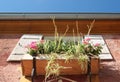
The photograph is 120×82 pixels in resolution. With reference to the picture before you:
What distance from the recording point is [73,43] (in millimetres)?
6113

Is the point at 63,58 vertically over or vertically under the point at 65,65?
over

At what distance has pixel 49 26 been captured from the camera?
8.02 m

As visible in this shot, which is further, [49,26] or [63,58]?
[49,26]

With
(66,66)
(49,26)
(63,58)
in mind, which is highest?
(49,26)

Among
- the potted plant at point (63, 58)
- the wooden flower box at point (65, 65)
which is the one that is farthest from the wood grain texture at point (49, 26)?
the wooden flower box at point (65, 65)

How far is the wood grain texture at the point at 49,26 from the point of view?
8.00 metres

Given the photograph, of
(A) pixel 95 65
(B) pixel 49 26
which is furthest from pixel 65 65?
(B) pixel 49 26

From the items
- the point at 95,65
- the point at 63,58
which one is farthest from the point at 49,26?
the point at 95,65

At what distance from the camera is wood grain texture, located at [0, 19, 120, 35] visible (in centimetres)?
800

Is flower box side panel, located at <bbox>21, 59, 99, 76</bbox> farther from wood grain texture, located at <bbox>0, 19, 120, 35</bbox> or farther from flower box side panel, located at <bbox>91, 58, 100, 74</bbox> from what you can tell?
wood grain texture, located at <bbox>0, 19, 120, 35</bbox>

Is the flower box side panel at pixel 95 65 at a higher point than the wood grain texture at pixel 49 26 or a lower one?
lower

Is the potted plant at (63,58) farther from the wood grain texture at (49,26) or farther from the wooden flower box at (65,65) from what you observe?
the wood grain texture at (49,26)

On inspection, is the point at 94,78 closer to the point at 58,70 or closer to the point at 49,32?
the point at 58,70

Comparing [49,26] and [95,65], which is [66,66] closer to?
[95,65]
